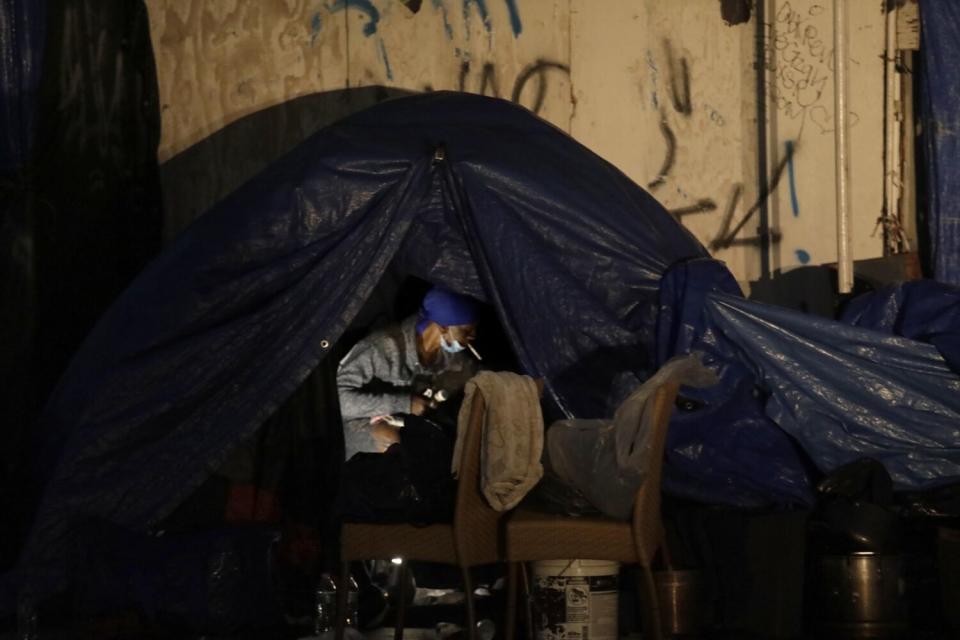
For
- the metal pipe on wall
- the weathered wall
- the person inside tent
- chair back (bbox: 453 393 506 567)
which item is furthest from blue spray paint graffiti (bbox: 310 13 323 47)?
chair back (bbox: 453 393 506 567)

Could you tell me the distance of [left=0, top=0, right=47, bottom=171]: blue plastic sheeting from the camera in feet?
23.1

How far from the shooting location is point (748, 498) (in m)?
6.11

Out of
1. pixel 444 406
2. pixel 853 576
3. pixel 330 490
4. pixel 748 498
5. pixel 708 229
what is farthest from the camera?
pixel 708 229

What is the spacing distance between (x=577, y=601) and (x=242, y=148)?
3.74m

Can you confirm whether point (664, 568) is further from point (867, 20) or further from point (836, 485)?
point (867, 20)

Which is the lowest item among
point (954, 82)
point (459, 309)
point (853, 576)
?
point (853, 576)

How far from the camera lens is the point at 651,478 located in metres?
5.21

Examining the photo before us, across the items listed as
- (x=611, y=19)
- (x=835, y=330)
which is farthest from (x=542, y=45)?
(x=835, y=330)

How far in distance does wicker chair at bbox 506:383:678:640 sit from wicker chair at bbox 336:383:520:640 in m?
0.12

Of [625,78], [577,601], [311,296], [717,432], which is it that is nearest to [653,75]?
[625,78]

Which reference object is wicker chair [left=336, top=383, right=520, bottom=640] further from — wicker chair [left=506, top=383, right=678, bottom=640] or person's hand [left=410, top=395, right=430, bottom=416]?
person's hand [left=410, top=395, right=430, bottom=416]

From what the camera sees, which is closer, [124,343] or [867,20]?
[124,343]

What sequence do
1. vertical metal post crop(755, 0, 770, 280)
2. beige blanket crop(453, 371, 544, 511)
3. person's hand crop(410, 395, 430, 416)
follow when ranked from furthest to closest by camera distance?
vertical metal post crop(755, 0, 770, 280), person's hand crop(410, 395, 430, 416), beige blanket crop(453, 371, 544, 511)

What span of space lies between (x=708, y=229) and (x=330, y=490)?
2.31 m
